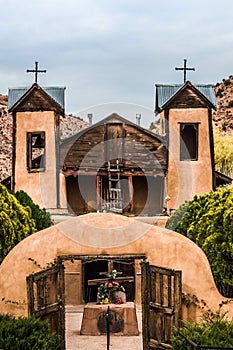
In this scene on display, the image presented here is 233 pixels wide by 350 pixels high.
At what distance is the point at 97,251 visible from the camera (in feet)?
56.8

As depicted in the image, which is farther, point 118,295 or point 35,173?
point 35,173

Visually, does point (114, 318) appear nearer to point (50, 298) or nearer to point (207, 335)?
point (50, 298)

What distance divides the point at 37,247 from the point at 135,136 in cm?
1461

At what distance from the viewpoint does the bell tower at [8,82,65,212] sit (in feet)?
100

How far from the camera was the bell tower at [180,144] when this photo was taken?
101ft

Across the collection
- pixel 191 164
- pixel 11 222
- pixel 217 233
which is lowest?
pixel 217 233

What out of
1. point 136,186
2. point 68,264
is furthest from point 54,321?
point 136,186

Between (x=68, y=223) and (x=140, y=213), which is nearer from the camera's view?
(x=68, y=223)

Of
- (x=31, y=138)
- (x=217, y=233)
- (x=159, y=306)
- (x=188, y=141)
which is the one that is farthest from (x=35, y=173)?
(x=159, y=306)

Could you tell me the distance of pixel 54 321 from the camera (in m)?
16.4

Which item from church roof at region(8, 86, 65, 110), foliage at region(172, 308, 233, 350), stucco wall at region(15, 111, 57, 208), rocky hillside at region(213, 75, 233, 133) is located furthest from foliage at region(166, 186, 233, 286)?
rocky hillside at region(213, 75, 233, 133)

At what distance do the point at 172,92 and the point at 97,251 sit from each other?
48.7 feet

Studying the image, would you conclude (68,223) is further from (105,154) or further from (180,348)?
(105,154)

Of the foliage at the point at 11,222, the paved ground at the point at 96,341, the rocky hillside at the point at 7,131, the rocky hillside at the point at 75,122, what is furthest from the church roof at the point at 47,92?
the rocky hillside at the point at 75,122
